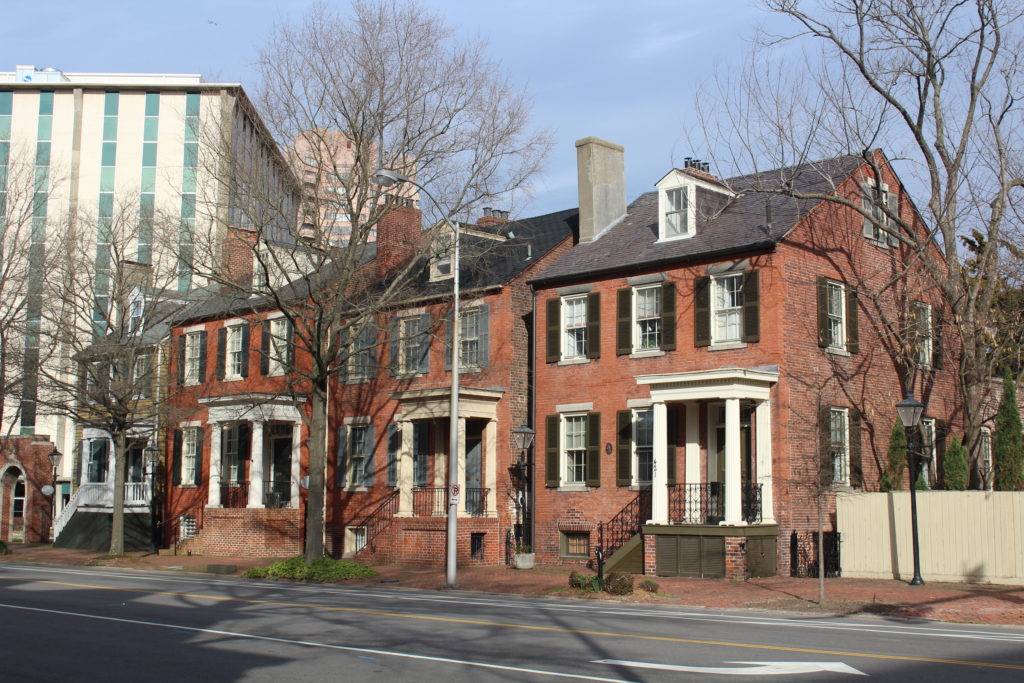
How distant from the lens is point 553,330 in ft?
101

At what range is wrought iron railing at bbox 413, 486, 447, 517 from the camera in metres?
31.7

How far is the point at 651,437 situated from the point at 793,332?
178 inches

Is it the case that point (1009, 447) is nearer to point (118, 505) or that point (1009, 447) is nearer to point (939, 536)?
point (939, 536)

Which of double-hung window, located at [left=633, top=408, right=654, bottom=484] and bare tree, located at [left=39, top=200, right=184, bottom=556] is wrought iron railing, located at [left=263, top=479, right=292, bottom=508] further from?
double-hung window, located at [left=633, top=408, right=654, bottom=484]

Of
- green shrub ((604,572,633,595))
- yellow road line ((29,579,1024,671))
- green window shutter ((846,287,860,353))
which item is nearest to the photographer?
yellow road line ((29,579,1024,671))

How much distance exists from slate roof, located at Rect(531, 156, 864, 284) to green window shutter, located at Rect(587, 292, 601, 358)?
0.73 m

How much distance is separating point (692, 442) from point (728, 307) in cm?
346

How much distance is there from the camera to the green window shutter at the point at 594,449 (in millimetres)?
29203

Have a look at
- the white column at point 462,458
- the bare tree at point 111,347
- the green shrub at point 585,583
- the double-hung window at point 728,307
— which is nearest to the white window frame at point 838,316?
the double-hung window at point 728,307

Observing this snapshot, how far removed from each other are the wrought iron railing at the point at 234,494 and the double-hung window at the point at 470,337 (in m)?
11.1

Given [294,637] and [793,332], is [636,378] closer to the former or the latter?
[793,332]

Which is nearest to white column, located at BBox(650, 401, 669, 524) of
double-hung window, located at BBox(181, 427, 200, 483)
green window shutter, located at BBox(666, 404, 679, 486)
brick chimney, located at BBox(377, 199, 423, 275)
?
green window shutter, located at BBox(666, 404, 679, 486)

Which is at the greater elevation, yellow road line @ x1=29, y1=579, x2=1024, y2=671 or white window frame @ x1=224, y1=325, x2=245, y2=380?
white window frame @ x1=224, y1=325, x2=245, y2=380

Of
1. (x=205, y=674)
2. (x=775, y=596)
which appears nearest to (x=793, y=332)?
(x=775, y=596)
